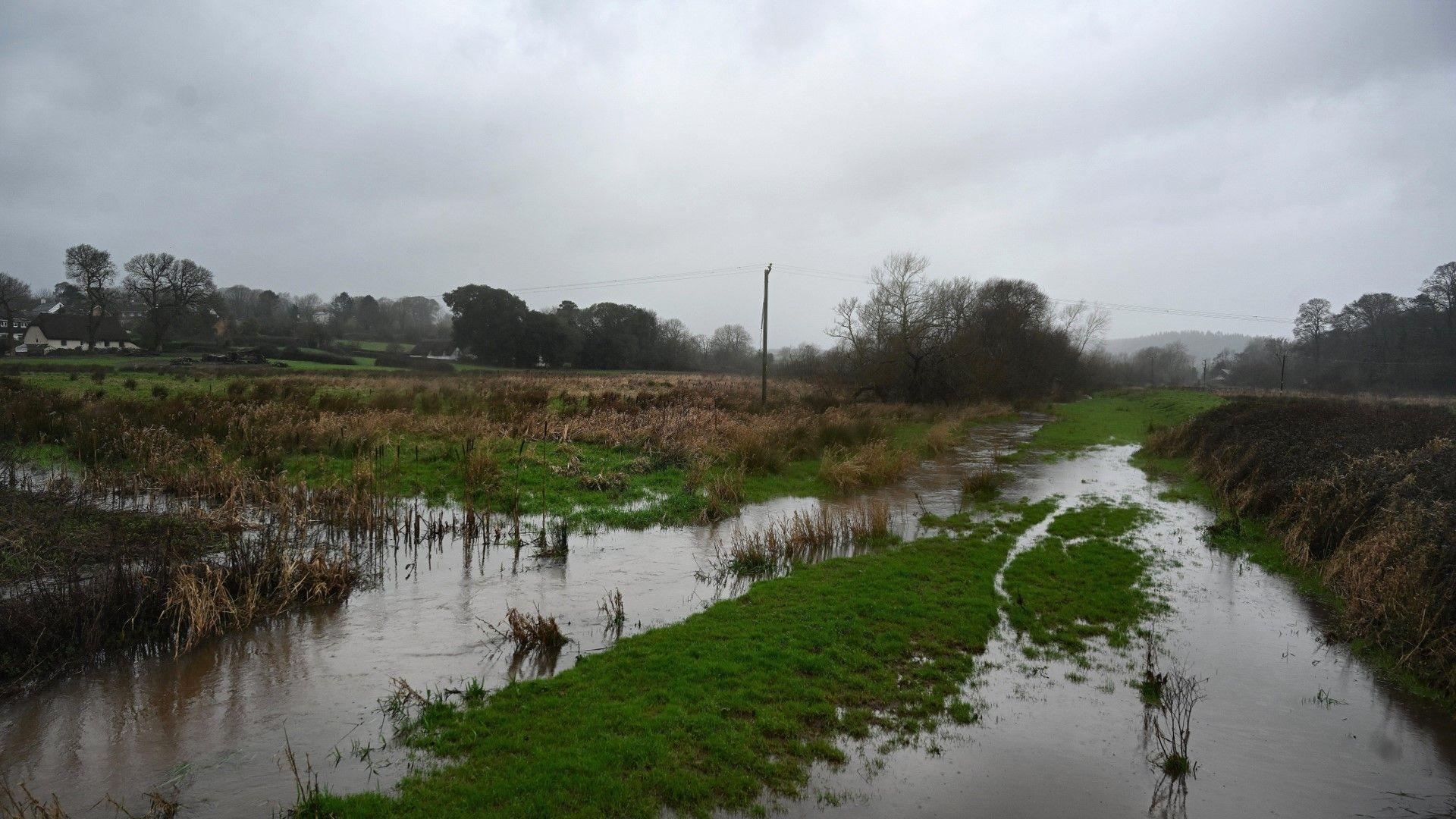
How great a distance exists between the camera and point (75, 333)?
56.8 m

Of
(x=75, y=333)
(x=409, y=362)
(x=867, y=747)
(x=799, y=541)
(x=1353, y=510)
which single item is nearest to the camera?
(x=867, y=747)

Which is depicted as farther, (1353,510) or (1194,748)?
(1353,510)

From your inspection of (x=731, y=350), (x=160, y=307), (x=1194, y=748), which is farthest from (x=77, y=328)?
(x=1194, y=748)

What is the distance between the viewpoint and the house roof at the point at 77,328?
5638 cm

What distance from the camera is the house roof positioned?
56.4 meters

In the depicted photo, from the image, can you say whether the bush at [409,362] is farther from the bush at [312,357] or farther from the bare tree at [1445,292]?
the bare tree at [1445,292]

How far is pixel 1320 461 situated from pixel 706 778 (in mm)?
15133

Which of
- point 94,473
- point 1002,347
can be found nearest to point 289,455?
point 94,473

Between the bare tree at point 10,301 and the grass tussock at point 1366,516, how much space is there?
69.1 metres

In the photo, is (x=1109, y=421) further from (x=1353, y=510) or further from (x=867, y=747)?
(x=867, y=747)

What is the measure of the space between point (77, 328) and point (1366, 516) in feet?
267

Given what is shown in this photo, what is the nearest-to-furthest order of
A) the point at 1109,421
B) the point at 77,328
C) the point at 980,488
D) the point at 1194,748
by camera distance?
the point at 1194,748 < the point at 980,488 < the point at 1109,421 < the point at 77,328

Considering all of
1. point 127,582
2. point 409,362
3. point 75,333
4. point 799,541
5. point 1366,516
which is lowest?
point 799,541

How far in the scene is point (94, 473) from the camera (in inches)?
456
